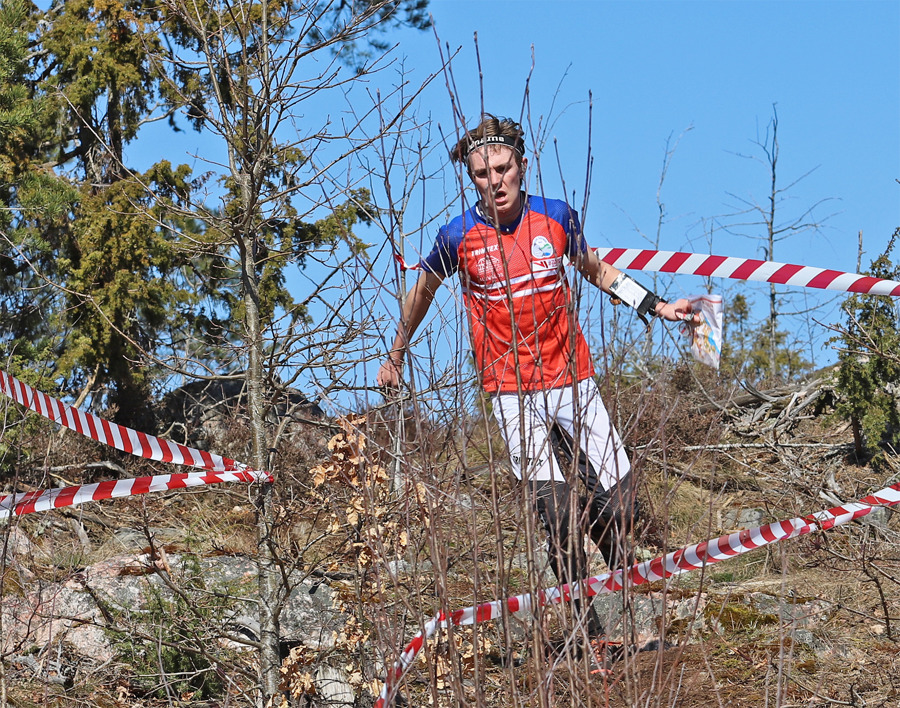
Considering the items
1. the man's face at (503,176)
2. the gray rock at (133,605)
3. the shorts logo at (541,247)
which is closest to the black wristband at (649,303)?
the shorts logo at (541,247)

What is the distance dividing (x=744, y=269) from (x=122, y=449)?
293 centimetres

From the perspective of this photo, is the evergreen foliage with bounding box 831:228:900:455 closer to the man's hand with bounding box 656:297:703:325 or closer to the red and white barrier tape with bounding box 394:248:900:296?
the red and white barrier tape with bounding box 394:248:900:296

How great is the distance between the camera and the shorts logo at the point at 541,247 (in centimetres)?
346

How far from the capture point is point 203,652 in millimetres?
3248

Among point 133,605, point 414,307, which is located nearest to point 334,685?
point 133,605

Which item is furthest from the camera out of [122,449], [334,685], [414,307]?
[122,449]

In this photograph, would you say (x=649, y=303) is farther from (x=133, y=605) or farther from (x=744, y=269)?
(x=133, y=605)

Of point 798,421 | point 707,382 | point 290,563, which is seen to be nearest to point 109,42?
point 707,382

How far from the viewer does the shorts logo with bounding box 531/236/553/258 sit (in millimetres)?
3459

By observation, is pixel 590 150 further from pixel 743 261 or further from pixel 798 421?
pixel 798 421

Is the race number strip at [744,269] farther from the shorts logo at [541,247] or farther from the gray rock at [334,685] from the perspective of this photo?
the gray rock at [334,685]

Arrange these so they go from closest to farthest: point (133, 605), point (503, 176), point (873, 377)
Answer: point (503, 176), point (133, 605), point (873, 377)

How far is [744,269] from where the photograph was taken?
4121 millimetres

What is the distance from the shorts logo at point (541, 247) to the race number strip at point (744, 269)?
0.50 metres
